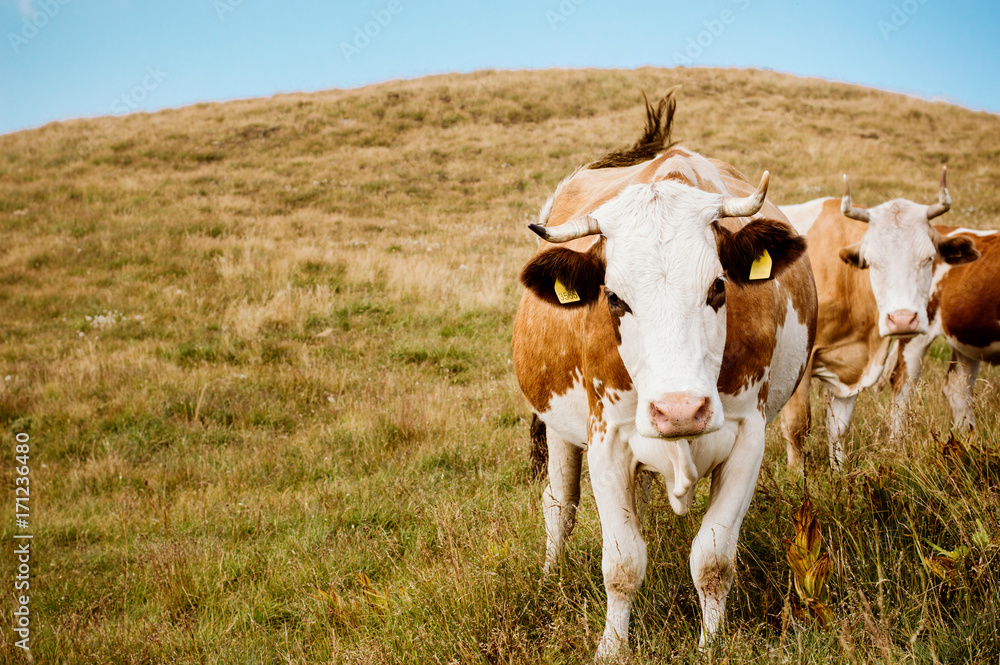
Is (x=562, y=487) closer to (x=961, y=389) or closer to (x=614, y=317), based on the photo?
(x=614, y=317)

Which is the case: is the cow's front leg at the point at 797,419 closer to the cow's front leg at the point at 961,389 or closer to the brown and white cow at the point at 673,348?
the cow's front leg at the point at 961,389

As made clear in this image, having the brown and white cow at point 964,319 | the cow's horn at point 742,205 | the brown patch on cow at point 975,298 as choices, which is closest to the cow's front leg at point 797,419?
the brown and white cow at point 964,319

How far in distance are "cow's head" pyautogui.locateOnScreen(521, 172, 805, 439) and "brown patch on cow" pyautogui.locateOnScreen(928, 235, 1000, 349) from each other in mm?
4230

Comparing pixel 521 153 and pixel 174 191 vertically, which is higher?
pixel 521 153

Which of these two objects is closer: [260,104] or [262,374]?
[262,374]

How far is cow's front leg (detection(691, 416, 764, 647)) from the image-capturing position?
8.69ft

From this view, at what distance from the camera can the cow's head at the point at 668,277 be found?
7.02 feet

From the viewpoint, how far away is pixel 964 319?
584 centimetres

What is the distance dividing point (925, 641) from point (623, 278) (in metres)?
1.74

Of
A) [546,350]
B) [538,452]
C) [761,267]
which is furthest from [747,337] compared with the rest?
[538,452]

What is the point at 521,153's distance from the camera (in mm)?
23062

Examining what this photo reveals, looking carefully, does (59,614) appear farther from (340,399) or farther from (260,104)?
(260,104)

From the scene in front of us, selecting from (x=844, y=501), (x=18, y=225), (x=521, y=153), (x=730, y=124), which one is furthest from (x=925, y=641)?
(x=730, y=124)

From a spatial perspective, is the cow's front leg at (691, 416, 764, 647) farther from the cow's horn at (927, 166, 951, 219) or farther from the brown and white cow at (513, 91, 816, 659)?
the cow's horn at (927, 166, 951, 219)
